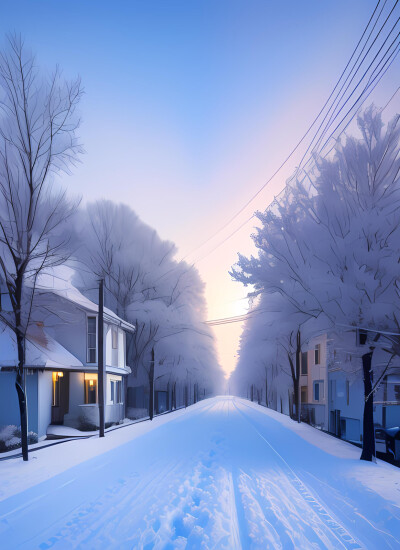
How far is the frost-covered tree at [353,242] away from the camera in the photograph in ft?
51.2

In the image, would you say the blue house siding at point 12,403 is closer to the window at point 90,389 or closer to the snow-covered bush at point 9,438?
the snow-covered bush at point 9,438

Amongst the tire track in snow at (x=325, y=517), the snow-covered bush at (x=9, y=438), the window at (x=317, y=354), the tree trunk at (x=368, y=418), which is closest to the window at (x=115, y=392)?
the snow-covered bush at (x=9, y=438)

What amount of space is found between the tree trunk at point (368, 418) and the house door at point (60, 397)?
1577 centimetres

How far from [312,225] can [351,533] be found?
37.5 feet

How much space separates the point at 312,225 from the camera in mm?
17406

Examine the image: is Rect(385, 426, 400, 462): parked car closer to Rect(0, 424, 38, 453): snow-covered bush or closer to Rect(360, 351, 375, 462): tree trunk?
Rect(360, 351, 375, 462): tree trunk

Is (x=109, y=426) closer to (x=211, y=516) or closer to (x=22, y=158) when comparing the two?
(x=22, y=158)

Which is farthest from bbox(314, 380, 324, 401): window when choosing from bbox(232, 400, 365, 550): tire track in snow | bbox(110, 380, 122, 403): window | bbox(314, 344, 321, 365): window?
bbox(232, 400, 365, 550): tire track in snow

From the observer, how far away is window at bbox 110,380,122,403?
→ 1344 inches

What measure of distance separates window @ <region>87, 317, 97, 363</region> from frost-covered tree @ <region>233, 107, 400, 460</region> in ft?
45.2

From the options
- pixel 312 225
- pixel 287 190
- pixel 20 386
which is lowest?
pixel 20 386

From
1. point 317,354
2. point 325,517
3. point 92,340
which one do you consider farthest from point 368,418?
→ point 317,354

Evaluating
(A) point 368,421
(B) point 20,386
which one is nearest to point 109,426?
(B) point 20,386

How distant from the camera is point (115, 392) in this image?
3512 centimetres
